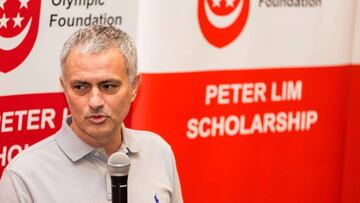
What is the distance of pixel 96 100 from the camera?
94.9 inches

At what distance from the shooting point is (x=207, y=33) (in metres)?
3.76

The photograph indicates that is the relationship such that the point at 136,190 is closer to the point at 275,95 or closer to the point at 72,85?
the point at 72,85

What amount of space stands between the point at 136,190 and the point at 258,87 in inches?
60.6

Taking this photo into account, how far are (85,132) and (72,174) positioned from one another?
0.43 feet

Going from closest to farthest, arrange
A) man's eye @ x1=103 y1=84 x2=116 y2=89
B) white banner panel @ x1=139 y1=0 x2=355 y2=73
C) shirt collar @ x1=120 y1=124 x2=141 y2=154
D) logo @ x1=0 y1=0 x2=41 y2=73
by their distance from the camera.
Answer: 1. man's eye @ x1=103 y1=84 x2=116 y2=89
2. shirt collar @ x1=120 y1=124 x2=141 y2=154
3. logo @ x1=0 y1=0 x2=41 y2=73
4. white banner panel @ x1=139 y1=0 x2=355 y2=73

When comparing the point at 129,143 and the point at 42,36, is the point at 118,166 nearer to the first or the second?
the point at 129,143

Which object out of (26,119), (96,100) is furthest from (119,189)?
(26,119)

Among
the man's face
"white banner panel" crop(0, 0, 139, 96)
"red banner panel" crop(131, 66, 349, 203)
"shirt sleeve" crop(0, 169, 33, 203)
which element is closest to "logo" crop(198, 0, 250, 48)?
"red banner panel" crop(131, 66, 349, 203)

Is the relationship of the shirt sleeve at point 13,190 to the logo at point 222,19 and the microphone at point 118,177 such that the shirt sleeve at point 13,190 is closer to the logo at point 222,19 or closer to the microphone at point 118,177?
the microphone at point 118,177

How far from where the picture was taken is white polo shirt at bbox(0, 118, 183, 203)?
2389mm

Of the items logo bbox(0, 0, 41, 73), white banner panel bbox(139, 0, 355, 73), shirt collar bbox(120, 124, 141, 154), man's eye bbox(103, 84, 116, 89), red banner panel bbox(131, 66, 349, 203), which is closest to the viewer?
man's eye bbox(103, 84, 116, 89)

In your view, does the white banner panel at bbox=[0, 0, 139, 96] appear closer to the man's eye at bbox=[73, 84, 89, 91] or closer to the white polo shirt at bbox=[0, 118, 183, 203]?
the white polo shirt at bbox=[0, 118, 183, 203]

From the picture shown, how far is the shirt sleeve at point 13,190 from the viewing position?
2344 millimetres

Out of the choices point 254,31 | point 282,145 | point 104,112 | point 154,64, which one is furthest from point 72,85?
point 282,145
